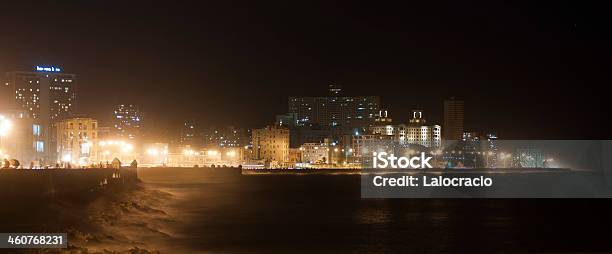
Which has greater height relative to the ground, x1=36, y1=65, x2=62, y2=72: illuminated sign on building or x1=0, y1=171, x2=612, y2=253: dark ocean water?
x1=36, y1=65, x2=62, y2=72: illuminated sign on building

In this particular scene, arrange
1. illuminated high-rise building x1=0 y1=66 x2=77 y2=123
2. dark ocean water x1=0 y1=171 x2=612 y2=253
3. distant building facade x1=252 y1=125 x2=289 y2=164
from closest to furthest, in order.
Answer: dark ocean water x1=0 y1=171 x2=612 y2=253 → illuminated high-rise building x1=0 y1=66 x2=77 y2=123 → distant building facade x1=252 y1=125 x2=289 y2=164

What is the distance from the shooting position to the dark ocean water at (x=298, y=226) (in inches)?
747

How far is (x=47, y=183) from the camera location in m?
23.2

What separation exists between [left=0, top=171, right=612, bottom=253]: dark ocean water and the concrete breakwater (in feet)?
2.44

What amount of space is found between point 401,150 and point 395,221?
81997 millimetres

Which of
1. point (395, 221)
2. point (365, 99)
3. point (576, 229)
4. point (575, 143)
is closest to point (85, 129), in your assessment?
point (395, 221)

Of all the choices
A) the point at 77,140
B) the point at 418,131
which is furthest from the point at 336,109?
the point at 77,140

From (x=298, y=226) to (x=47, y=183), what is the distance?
885 centimetres

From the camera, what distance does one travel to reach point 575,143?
109 m

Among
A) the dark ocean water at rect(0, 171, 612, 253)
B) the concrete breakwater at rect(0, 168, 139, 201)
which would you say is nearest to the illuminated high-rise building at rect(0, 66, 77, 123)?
the dark ocean water at rect(0, 171, 612, 253)

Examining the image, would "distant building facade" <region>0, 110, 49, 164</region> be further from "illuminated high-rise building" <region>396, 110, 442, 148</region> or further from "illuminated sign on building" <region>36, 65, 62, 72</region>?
"illuminated high-rise building" <region>396, 110, 442, 148</region>

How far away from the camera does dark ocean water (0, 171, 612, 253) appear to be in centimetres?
1897

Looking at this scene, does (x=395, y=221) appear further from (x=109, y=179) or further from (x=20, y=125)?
(x=20, y=125)

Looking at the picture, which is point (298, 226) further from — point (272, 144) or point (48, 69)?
point (272, 144)
